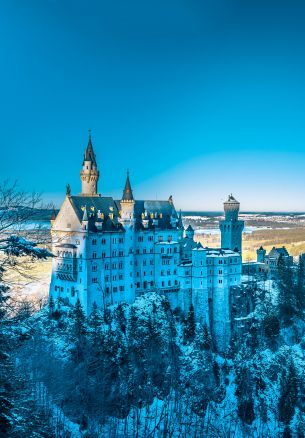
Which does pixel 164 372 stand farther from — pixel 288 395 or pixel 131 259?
pixel 131 259

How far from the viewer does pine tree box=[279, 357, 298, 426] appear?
225ft

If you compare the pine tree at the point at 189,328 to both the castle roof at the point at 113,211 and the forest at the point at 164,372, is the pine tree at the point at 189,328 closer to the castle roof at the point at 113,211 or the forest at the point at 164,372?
the forest at the point at 164,372

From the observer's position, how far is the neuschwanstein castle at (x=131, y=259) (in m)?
76.1

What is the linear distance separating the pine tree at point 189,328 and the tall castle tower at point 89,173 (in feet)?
92.4

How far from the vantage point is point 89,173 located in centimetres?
8894

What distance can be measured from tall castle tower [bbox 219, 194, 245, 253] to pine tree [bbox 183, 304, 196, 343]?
23876mm

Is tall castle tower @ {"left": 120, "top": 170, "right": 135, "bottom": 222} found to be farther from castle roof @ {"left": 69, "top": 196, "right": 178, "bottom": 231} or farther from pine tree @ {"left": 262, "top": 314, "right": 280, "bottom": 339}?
pine tree @ {"left": 262, "top": 314, "right": 280, "bottom": 339}

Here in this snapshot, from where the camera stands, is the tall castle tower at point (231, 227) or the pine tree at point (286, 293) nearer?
the pine tree at point (286, 293)

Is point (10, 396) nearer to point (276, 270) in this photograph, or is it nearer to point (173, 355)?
point (173, 355)

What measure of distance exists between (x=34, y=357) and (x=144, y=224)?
127ft

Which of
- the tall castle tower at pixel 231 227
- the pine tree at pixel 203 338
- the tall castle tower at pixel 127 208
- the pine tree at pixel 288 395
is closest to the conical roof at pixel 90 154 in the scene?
the tall castle tower at pixel 127 208

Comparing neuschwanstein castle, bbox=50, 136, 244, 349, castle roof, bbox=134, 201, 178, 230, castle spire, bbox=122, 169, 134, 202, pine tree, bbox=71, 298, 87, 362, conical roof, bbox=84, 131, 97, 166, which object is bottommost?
pine tree, bbox=71, 298, 87, 362

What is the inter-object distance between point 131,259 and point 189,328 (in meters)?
14.4

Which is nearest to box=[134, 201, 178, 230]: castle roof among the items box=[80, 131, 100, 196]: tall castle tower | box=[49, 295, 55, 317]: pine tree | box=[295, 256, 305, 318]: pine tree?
box=[80, 131, 100, 196]: tall castle tower
